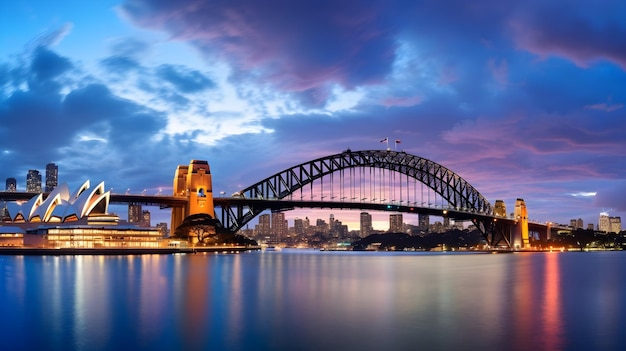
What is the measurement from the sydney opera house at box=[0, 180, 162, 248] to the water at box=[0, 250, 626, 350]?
48.0 meters

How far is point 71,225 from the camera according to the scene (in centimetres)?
8831

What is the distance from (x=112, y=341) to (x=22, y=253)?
72.4 m

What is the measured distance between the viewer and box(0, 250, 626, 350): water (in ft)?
63.8

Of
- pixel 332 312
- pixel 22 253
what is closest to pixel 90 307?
pixel 332 312

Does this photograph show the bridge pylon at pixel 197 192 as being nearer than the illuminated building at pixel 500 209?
Yes

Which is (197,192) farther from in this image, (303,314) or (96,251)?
(303,314)

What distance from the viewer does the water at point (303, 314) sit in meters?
19.4

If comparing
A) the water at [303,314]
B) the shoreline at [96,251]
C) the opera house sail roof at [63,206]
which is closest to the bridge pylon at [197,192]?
the shoreline at [96,251]

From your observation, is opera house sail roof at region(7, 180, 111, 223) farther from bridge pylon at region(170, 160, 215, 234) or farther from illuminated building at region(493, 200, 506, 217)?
illuminated building at region(493, 200, 506, 217)

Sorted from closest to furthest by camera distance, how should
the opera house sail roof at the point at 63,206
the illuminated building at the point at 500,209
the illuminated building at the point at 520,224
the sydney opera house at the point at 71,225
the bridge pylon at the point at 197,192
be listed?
the sydney opera house at the point at 71,225
the opera house sail roof at the point at 63,206
the bridge pylon at the point at 197,192
the illuminated building at the point at 520,224
the illuminated building at the point at 500,209

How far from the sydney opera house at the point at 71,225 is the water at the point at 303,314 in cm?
4797

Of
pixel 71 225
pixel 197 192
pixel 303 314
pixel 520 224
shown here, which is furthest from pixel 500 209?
pixel 303 314

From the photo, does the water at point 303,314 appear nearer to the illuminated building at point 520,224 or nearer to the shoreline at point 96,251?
the shoreline at point 96,251

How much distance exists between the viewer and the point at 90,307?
27094mm
